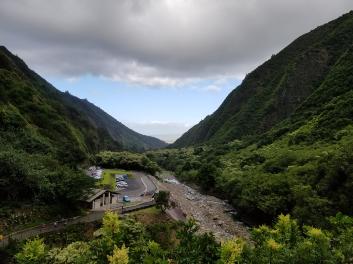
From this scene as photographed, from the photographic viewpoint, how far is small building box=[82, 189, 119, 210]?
5281 cm

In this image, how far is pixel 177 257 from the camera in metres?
24.9

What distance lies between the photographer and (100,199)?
5506cm

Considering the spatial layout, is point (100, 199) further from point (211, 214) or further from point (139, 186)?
point (139, 186)

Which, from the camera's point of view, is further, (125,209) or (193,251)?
(125,209)

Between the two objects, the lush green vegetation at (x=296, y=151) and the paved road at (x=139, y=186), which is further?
the paved road at (x=139, y=186)

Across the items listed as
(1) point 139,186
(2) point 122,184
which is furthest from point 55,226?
(1) point 139,186

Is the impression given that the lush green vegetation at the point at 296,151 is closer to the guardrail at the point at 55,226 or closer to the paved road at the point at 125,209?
the paved road at the point at 125,209

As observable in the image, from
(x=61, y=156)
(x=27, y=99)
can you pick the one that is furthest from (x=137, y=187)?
(x=27, y=99)

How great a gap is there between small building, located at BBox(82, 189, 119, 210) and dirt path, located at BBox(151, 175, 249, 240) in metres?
7.94

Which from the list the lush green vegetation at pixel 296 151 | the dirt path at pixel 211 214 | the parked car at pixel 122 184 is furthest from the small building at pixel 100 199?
the lush green vegetation at pixel 296 151

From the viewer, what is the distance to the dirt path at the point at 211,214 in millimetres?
58125

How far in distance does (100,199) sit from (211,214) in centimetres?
2079

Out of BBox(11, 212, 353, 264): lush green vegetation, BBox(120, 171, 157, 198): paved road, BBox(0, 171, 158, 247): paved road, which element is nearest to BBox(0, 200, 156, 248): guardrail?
BBox(0, 171, 158, 247): paved road

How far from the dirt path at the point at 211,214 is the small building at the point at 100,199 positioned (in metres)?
7.94
